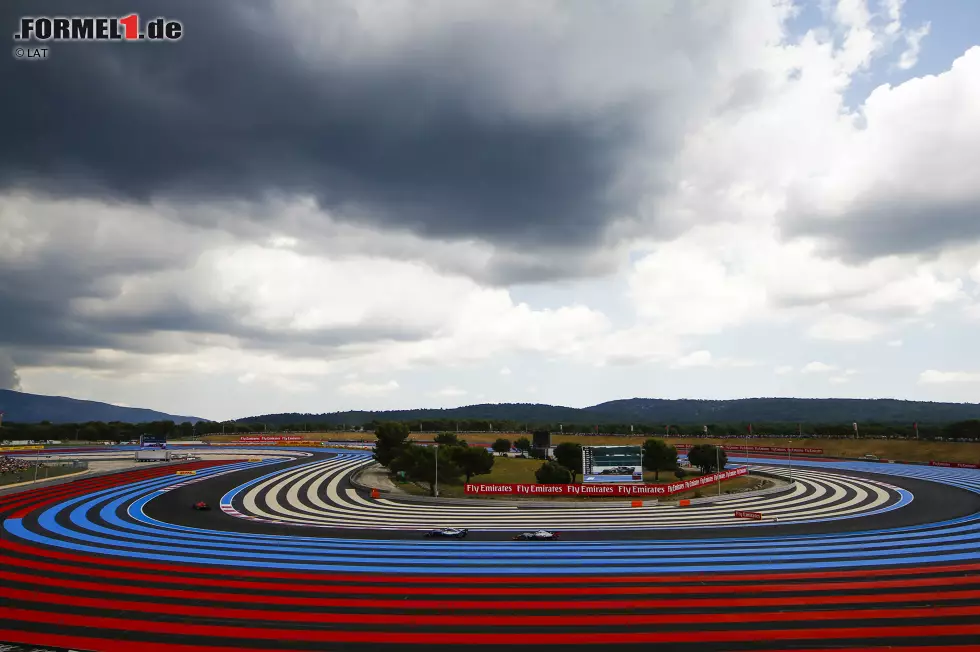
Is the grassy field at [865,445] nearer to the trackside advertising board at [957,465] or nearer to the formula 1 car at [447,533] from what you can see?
the trackside advertising board at [957,465]

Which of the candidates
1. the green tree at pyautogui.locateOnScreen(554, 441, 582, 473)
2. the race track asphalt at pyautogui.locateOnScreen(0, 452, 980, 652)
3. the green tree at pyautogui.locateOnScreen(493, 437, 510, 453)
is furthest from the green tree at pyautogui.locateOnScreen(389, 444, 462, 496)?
the green tree at pyautogui.locateOnScreen(493, 437, 510, 453)

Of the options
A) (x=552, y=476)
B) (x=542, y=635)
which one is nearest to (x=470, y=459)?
(x=552, y=476)

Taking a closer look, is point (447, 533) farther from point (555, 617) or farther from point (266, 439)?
point (266, 439)

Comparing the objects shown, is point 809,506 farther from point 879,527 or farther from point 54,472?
point 54,472

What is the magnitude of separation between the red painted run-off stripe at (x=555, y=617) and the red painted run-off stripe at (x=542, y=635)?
3.44ft

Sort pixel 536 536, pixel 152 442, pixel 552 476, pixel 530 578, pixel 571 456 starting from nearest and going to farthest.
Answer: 1. pixel 530 578
2. pixel 536 536
3. pixel 552 476
4. pixel 571 456
5. pixel 152 442

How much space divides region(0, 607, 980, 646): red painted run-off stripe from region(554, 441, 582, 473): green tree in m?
47.7

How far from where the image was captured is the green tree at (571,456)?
71125mm

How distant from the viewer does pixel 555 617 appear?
25000mm

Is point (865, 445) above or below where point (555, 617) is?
below

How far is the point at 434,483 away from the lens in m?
63.2

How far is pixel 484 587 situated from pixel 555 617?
5.24 m

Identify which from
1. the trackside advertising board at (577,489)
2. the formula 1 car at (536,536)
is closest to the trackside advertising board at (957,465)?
the trackside advertising board at (577,489)

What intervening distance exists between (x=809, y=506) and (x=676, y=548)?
27.6m
